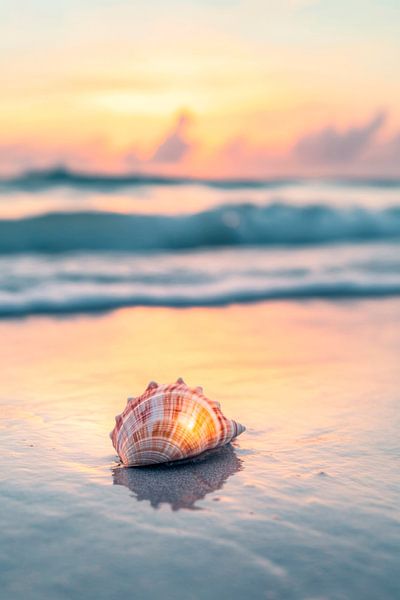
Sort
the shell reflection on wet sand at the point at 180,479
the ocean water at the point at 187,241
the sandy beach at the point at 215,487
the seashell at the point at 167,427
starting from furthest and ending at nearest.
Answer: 1. the ocean water at the point at 187,241
2. the seashell at the point at 167,427
3. the shell reflection on wet sand at the point at 180,479
4. the sandy beach at the point at 215,487

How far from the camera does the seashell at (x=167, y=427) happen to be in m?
2.78

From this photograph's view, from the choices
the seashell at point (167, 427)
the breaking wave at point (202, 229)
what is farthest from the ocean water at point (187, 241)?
the seashell at point (167, 427)

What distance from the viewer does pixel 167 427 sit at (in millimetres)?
2779

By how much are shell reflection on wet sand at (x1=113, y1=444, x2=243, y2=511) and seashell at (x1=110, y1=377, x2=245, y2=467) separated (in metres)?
0.04

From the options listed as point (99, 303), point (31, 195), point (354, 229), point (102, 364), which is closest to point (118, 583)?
point (102, 364)

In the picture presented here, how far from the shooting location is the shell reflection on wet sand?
2.59 metres

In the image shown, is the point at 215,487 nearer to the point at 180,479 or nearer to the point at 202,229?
the point at 180,479

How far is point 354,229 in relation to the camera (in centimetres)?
1795

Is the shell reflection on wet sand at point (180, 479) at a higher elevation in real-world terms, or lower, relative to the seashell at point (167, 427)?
lower

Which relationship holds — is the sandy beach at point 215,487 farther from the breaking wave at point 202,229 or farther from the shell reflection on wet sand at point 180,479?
the breaking wave at point 202,229

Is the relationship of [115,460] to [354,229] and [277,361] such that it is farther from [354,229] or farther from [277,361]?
[354,229]

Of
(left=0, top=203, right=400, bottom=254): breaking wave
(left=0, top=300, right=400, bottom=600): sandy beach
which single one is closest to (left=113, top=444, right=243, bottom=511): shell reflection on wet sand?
(left=0, top=300, right=400, bottom=600): sandy beach

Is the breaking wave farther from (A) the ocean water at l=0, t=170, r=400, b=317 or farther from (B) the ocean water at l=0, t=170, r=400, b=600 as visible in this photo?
(B) the ocean water at l=0, t=170, r=400, b=600

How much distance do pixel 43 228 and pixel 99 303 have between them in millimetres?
8203
